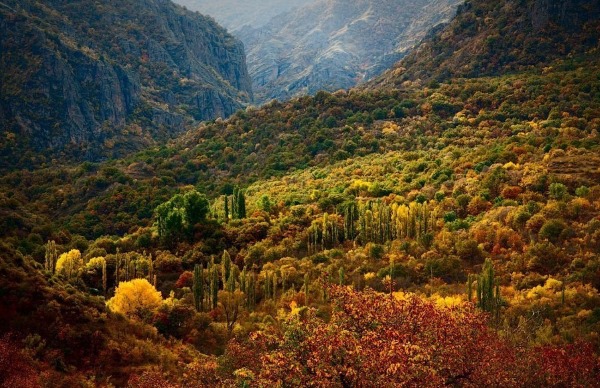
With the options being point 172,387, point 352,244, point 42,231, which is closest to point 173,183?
point 42,231

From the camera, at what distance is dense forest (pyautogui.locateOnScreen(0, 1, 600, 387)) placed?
29.0 meters

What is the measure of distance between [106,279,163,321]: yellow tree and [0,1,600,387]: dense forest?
153mm

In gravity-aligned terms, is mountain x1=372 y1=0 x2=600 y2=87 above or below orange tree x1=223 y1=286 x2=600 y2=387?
above

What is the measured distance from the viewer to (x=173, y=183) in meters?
145

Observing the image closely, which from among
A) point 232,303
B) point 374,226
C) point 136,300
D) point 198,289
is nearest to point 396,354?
point 136,300

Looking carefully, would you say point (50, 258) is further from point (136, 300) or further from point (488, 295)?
point (488, 295)

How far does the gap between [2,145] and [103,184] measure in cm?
7236

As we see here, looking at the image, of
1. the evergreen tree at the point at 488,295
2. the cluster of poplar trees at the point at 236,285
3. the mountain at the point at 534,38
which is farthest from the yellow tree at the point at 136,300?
the mountain at the point at 534,38

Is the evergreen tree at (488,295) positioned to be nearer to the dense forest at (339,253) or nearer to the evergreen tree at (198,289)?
the dense forest at (339,253)

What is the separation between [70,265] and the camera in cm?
6781

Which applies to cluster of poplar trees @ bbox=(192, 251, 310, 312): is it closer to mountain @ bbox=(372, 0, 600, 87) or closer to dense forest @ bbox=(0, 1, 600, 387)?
dense forest @ bbox=(0, 1, 600, 387)

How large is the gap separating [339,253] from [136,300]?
2720 centimetres

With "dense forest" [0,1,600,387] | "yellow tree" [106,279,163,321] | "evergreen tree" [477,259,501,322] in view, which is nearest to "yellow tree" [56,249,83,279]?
"dense forest" [0,1,600,387]

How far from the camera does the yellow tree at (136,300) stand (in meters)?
48.9
